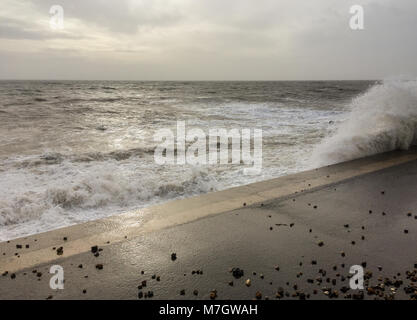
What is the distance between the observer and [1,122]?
1634cm

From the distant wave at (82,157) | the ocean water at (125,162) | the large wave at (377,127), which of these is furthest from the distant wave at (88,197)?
the large wave at (377,127)

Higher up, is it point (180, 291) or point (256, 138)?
point (256, 138)

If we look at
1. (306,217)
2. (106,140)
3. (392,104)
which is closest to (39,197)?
(306,217)

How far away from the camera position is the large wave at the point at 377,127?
8.52m

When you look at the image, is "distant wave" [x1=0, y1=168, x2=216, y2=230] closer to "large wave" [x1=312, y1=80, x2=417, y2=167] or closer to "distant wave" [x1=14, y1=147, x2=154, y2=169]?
"distant wave" [x1=14, y1=147, x2=154, y2=169]

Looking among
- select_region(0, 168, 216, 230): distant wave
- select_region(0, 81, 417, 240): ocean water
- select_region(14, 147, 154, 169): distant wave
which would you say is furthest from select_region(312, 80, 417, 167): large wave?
select_region(14, 147, 154, 169): distant wave

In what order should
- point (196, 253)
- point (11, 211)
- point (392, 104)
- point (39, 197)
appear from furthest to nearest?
point (392, 104), point (39, 197), point (11, 211), point (196, 253)

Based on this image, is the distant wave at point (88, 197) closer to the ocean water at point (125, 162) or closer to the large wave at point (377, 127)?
the ocean water at point (125, 162)

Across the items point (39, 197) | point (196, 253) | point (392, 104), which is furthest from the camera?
point (392, 104)

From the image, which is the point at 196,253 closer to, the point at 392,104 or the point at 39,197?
the point at 39,197

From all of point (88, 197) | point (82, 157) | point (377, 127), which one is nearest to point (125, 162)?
point (82, 157)

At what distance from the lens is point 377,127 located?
964 cm

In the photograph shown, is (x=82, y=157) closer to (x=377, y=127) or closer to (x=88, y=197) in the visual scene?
(x=88, y=197)
